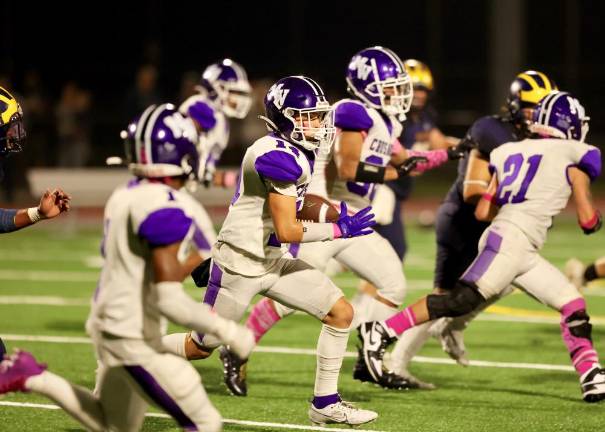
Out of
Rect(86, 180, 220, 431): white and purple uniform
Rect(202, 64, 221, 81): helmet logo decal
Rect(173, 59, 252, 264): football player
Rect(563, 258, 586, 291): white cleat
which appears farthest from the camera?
Rect(202, 64, 221, 81): helmet logo decal

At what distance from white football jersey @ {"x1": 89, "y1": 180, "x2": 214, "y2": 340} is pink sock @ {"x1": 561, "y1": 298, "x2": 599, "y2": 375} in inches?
103

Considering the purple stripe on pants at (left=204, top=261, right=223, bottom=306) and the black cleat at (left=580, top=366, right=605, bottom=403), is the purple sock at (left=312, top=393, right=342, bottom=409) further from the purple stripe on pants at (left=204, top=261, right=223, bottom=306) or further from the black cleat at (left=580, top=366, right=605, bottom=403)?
the black cleat at (left=580, top=366, right=605, bottom=403)

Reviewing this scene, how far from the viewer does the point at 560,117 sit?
6254 millimetres

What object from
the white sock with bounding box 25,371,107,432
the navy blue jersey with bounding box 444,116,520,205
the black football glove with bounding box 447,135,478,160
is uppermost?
the navy blue jersey with bounding box 444,116,520,205

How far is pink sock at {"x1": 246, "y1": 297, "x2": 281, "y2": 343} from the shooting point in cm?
675

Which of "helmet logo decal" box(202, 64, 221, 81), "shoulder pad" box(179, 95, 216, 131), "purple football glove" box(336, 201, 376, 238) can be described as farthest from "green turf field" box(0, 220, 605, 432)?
"helmet logo decal" box(202, 64, 221, 81)

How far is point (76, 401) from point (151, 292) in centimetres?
54

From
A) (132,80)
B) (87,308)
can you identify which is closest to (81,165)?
(132,80)

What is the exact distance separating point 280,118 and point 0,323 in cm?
403

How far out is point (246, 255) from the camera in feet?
18.5

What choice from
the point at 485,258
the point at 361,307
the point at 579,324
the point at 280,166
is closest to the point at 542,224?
the point at 485,258

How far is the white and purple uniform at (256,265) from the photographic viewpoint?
5582 millimetres

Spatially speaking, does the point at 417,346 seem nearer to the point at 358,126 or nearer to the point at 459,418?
the point at 459,418

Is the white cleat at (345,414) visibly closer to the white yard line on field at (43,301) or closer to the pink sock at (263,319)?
the pink sock at (263,319)
